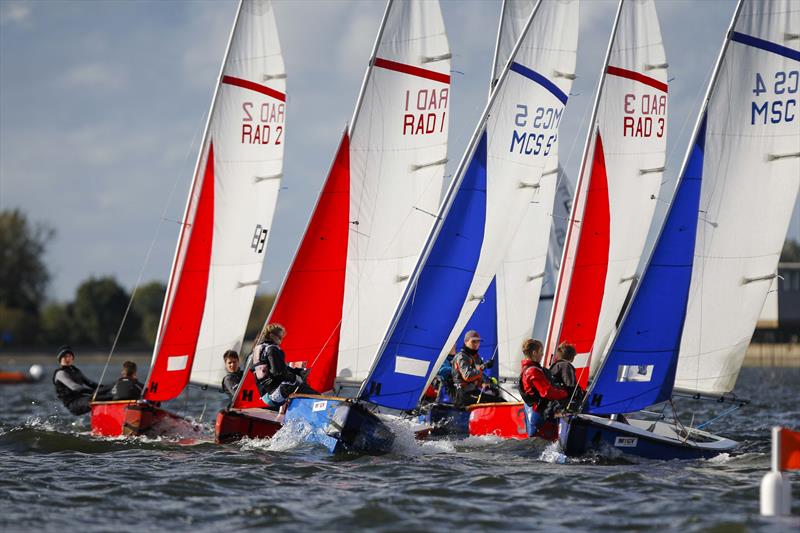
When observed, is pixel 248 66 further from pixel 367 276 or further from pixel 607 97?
pixel 607 97

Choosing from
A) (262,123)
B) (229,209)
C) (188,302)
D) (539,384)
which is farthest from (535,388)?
(262,123)

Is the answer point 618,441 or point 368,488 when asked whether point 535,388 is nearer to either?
point 618,441

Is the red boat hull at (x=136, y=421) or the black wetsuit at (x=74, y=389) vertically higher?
the black wetsuit at (x=74, y=389)

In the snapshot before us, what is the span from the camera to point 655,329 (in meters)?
14.1

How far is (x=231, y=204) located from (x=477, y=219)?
5234 mm

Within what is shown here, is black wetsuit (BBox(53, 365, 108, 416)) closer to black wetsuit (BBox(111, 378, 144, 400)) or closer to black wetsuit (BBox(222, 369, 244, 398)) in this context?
black wetsuit (BBox(111, 378, 144, 400))

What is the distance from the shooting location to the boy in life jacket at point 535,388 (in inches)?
555

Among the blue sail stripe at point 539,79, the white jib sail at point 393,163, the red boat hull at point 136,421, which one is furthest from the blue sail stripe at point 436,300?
the red boat hull at point 136,421

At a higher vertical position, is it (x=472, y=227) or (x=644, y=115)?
(x=644, y=115)

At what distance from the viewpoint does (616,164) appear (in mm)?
19062

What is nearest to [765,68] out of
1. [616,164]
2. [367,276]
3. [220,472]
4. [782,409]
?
[616,164]

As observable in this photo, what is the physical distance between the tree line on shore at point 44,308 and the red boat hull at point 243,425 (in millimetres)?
76135

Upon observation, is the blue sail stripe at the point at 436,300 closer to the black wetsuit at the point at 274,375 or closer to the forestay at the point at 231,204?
the black wetsuit at the point at 274,375

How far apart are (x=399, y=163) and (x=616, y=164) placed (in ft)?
11.5
